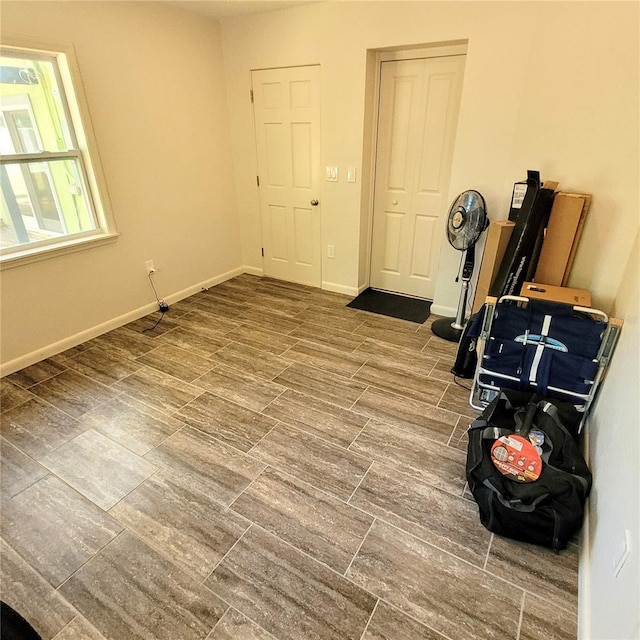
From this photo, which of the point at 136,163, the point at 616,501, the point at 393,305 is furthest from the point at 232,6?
the point at 616,501

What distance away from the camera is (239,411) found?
2.30 meters

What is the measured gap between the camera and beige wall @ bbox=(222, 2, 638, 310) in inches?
86.3

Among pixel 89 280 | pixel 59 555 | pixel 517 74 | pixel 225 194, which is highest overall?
pixel 517 74

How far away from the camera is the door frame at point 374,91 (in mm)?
2844

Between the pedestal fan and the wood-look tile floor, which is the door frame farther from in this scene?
the wood-look tile floor

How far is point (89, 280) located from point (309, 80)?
2499mm

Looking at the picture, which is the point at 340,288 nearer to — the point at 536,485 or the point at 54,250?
the point at 54,250

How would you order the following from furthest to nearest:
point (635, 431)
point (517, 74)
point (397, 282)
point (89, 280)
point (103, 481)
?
point (397, 282) → point (89, 280) → point (517, 74) → point (103, 481) → point (635, 431)

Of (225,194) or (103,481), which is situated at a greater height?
(225,194)

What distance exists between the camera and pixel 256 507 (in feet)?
5.62

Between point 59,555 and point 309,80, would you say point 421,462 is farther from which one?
point 309,80

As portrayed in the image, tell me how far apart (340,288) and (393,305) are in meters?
0.60

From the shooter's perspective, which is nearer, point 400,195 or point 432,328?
point 432,328

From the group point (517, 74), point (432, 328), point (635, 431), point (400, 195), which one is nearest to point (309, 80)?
point (400, 195)
